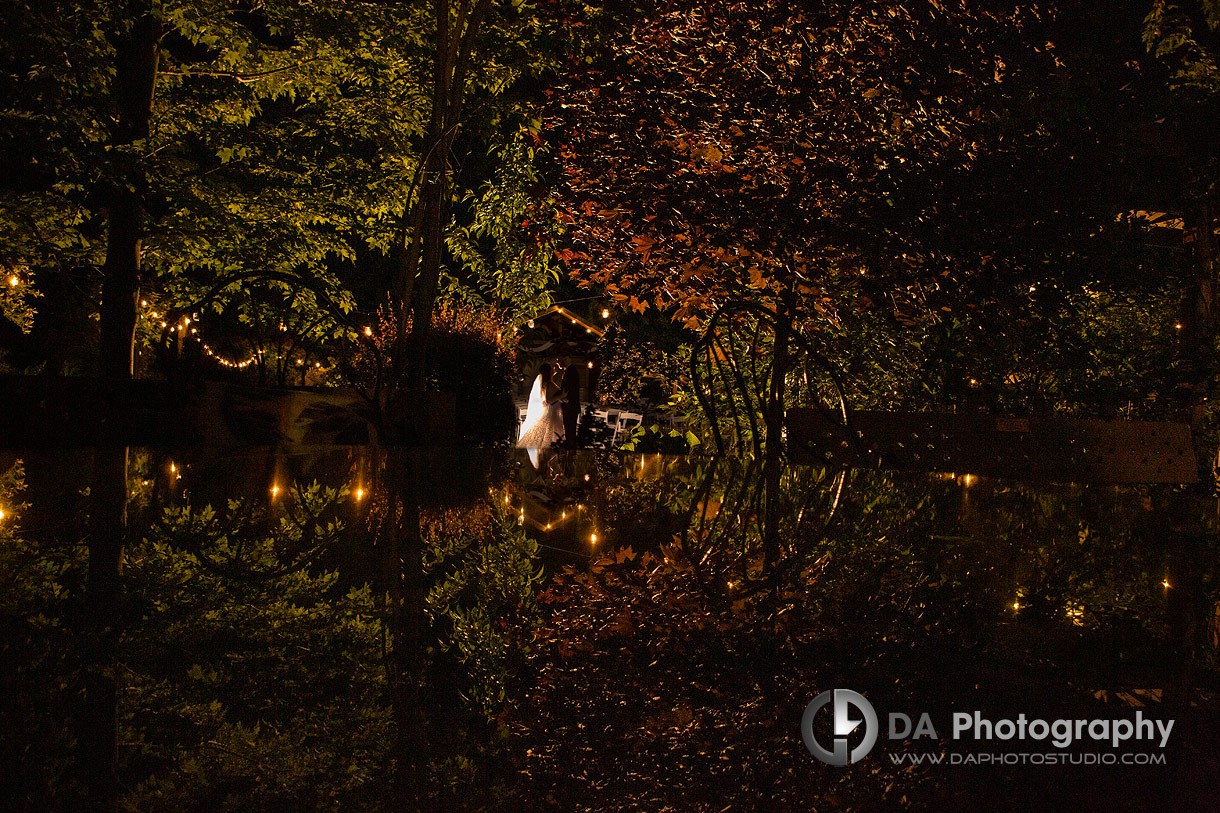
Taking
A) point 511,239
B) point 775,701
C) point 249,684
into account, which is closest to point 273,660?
point 249,684

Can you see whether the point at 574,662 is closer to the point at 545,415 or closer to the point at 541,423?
the point at 545,415

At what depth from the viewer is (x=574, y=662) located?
1062 mm

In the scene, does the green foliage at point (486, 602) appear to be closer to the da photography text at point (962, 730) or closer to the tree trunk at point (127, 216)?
the da photography text at point (962, 730)

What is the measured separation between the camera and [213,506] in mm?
2256

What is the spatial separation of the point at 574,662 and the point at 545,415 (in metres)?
7.02

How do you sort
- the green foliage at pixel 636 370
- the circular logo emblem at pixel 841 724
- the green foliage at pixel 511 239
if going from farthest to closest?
1. the green foliage at pixel 511 239
2. the green foliage at pixel 636 370
3. the circular logo emblem at pixel 841 724

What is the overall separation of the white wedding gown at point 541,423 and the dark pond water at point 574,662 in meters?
5.55

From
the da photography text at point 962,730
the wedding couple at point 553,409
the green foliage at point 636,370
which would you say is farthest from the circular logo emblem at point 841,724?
the wedding couple at point 553,409

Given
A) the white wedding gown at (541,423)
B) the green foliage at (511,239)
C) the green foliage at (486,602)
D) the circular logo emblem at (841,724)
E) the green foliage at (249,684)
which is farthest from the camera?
the green foliage at (511,239)

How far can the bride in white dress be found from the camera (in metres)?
7.86

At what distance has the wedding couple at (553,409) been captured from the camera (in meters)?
7.61

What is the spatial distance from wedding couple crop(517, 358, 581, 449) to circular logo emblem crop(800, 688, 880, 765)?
659 centimetres

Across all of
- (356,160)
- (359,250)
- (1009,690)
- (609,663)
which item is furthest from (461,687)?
(359,250)

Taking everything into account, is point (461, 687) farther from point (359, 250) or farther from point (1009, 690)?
point (359, 250)
